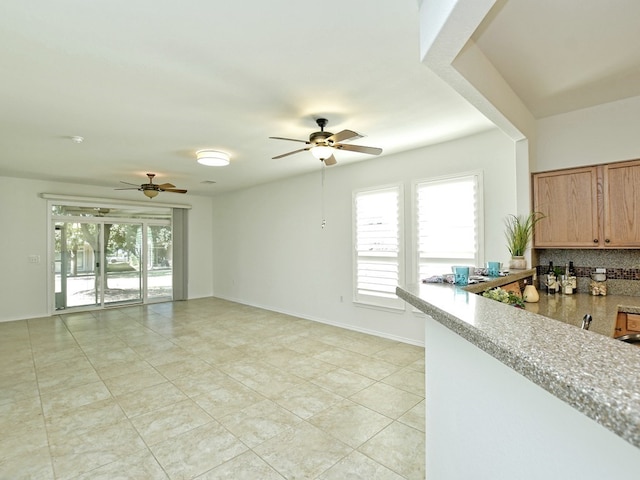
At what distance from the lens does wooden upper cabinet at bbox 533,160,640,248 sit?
118 inches

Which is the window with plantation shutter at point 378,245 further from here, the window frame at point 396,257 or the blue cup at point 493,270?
the blue cup at point 493,270

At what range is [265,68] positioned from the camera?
8.17 feet

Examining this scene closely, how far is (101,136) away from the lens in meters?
3.93

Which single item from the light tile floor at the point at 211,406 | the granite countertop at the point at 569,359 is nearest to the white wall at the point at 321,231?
the light tile floor at the point at 211,406

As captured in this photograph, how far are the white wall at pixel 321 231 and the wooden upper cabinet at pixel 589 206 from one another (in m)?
0.43

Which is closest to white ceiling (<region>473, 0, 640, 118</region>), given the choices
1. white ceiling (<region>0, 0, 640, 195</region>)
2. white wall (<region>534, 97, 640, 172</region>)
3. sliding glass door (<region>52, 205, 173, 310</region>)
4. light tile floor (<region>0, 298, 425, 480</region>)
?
white ceiling (<region>0, 0, 640, 195</region>)

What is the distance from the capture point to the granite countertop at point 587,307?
7.39ft

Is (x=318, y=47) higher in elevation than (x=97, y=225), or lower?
higher

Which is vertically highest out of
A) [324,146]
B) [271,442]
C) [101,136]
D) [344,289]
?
[101,136]

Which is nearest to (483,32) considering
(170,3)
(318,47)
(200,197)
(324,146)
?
(318,47)

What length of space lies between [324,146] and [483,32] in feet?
5.40

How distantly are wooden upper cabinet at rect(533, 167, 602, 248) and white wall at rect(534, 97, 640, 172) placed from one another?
0.44 feet

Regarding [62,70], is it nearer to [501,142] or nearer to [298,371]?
[298,371]

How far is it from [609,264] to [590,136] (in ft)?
4.12
